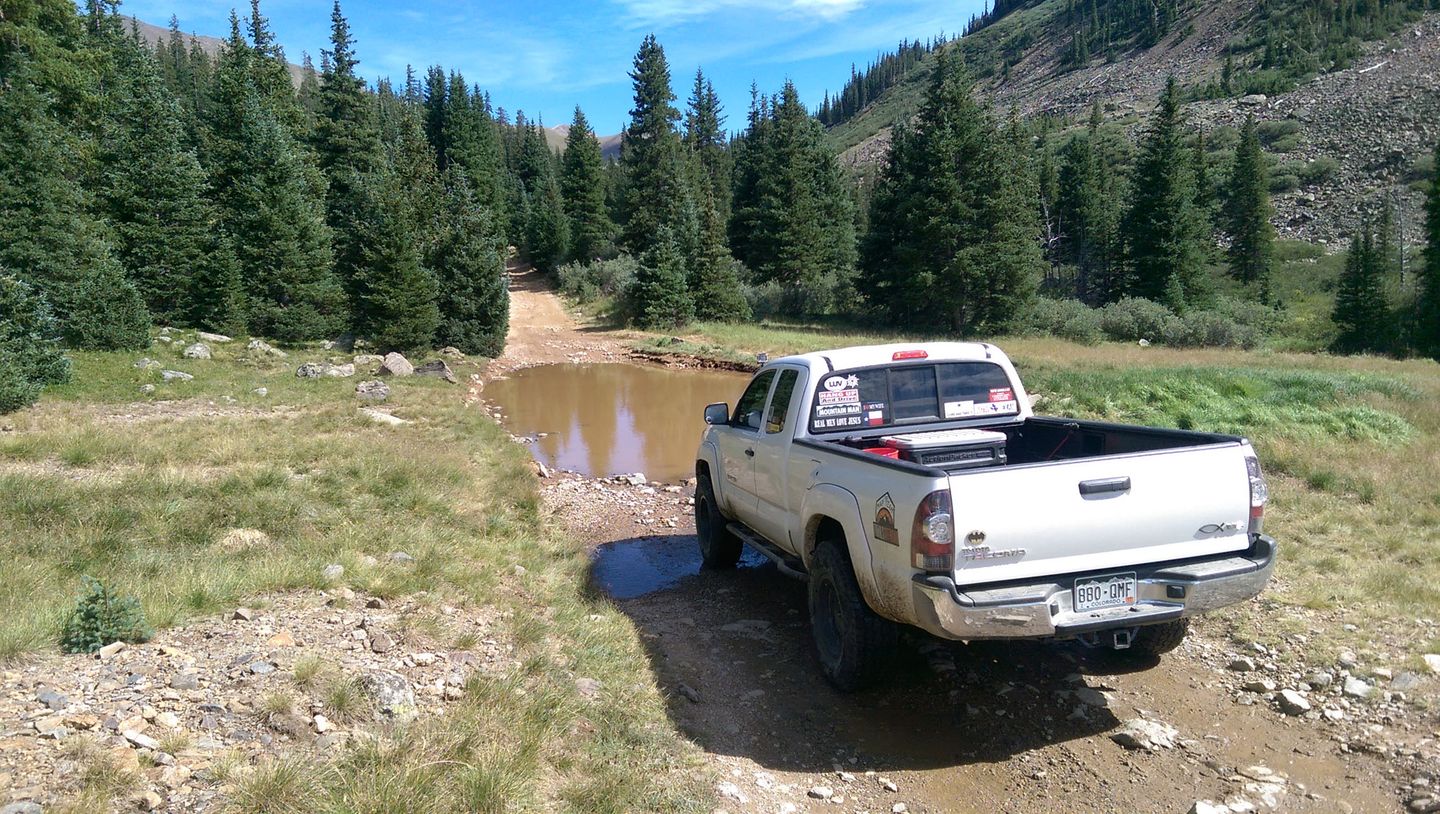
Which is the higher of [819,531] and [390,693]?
[819,531]

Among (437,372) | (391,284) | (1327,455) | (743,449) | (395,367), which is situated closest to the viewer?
(743,449)

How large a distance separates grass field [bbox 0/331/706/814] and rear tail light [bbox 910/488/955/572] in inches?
64.4

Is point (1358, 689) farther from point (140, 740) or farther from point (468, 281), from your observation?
point (468, 281)

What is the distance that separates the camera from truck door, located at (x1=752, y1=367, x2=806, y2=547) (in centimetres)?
611

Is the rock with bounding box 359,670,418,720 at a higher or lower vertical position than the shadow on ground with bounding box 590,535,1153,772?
higher

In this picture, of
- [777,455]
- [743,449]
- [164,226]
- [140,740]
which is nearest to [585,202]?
[164,226]

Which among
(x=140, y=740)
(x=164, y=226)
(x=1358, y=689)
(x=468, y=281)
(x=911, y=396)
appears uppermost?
(x=164, y=226)

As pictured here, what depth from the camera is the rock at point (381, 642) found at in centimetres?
489

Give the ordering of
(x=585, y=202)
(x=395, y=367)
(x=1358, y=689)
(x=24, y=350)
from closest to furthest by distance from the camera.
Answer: (x=1358, y=689)
(x=24, y=350)
(x=395, y=367)
(x=585, y=202)

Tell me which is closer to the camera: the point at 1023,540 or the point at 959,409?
the point at 1023,540

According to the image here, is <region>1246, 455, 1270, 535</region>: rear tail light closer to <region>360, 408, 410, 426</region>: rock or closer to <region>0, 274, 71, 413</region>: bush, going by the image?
<region>360, 408, 410, 426</region>: rock

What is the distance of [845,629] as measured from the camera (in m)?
5.02

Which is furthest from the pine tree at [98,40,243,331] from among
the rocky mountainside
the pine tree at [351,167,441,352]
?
the rocky mountainside

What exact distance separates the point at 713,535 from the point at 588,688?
321cm
